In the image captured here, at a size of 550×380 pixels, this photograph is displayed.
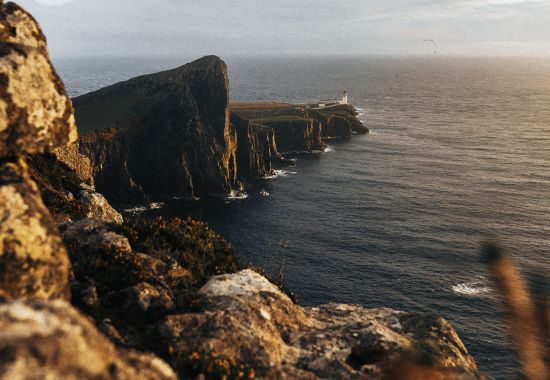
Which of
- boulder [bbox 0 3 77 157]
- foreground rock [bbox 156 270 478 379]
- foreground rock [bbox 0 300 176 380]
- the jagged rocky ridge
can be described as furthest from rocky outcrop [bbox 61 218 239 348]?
the jagged rocky ridge

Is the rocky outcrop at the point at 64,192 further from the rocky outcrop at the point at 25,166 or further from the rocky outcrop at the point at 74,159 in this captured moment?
the rocky outcrop at the point at 25,166

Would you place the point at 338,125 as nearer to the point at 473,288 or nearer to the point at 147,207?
the point at 147,207

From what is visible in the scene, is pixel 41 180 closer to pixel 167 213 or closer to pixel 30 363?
pixel 30 363

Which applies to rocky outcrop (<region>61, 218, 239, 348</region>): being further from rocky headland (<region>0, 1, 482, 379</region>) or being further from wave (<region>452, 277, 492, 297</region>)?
wave (<region>452, 277, 492, 297</region>)

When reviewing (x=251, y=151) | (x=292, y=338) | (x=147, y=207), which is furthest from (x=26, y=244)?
(x=251, y=151)

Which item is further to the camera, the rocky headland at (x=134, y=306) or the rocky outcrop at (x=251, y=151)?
the rocky outcrop at (x=251, y=151)

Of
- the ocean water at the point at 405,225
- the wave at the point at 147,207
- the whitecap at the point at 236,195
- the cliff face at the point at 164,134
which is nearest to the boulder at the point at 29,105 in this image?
the ocean water at the point at 405,225

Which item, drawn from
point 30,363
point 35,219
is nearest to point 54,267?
point 35,219
